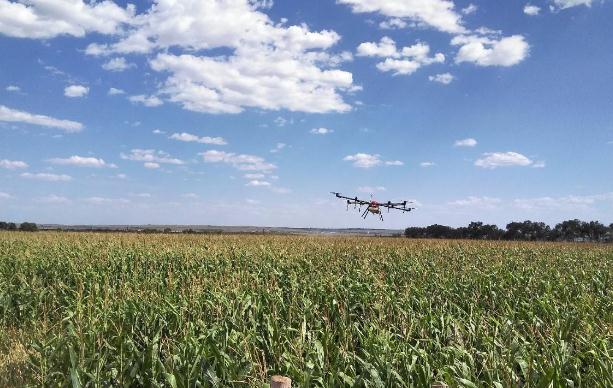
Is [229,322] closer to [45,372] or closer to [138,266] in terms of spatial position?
[45,372]

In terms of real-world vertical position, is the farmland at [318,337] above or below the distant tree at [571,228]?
below

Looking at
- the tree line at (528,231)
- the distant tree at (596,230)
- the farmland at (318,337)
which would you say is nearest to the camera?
the farmland at (318,337)

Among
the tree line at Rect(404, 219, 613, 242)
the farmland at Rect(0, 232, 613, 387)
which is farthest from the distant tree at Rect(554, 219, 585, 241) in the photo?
the farmland at Rect(0, 232, 613, 387)

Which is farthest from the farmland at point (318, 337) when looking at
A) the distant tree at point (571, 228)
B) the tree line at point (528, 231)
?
the distant tree at point (571, 228)

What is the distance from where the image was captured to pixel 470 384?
185 inches

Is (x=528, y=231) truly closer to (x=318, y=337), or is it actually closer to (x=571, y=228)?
(x=571, y=228)

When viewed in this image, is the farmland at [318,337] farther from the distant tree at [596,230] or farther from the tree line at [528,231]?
the distant tree at [596,230]

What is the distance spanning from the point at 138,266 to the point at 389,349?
13.3 metres

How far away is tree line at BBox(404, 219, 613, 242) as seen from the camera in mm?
100812

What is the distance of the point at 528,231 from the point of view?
107 metres

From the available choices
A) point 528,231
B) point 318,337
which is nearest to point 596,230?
point 528,231

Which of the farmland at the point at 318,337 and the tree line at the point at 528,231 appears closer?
the farmland at the point at 318,337

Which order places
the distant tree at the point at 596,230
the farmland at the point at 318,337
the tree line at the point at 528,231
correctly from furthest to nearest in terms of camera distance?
the distant tree at the point at 596,230
the tree line at the point at 528,231
the farmland at the point at 318,337

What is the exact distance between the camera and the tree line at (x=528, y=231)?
331ft
